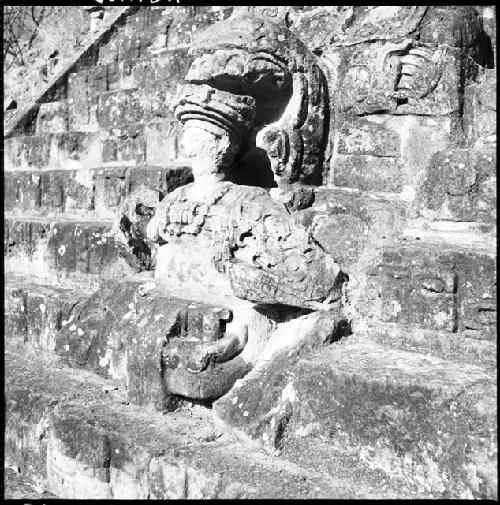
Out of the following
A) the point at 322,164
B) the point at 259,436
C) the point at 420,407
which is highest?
the point at 322,164

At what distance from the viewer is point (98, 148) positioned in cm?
614

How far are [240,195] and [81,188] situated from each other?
92.4 inches

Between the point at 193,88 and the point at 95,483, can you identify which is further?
the point at 193,88

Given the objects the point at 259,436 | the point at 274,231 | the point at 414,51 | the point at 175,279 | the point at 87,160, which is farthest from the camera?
the point at 87,160

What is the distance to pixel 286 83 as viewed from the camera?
4023 millimetres

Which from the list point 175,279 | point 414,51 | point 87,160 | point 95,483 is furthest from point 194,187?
point 87,160

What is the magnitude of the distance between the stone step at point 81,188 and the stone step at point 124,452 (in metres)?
1.31

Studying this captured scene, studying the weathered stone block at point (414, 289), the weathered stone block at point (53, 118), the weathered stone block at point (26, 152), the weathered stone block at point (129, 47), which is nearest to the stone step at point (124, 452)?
the weathered stone block at point (414, 289)

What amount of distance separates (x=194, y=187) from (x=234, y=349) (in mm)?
963

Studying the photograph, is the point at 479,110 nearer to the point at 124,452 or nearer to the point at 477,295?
the point at 477,295

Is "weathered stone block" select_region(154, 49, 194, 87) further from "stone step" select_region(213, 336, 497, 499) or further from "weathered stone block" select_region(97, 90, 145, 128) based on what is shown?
"stone step" select_region(213, 336, 497, 499)

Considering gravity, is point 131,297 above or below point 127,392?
above

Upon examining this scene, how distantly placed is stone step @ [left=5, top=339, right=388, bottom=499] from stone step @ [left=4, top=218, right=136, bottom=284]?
0.78 metres

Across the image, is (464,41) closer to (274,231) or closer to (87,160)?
(274,231)
